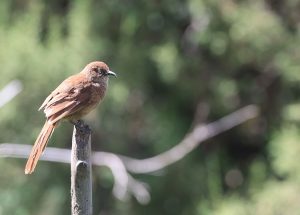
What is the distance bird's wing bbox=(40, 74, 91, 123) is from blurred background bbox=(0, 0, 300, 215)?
349 cm

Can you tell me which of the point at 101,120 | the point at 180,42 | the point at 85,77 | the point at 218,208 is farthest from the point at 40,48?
the point at 85,77

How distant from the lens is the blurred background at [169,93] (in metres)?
7.81

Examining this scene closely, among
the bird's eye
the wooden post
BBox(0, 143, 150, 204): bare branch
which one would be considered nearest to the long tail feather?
the wooden post

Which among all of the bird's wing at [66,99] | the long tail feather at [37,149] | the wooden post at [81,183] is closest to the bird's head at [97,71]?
the bird's wing at [66,99]

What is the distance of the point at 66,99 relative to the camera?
4.12 m

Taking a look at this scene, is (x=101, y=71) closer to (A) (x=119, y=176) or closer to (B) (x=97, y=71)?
(B) (x=97, y=71)

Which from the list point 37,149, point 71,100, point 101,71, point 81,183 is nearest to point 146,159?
point 101,71

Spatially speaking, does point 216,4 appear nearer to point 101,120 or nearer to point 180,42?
point 180,42

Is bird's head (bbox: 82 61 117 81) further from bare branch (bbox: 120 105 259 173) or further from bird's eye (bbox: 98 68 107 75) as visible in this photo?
bare branch (bbox: 120 105 259 173)

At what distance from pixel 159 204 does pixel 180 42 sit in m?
1.71

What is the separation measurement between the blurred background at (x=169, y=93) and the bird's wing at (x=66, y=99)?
11.4ft

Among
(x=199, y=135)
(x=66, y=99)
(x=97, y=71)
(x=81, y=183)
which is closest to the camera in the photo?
(x=81, y=183)

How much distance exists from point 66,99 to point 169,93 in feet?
15.7

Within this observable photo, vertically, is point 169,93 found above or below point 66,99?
above
